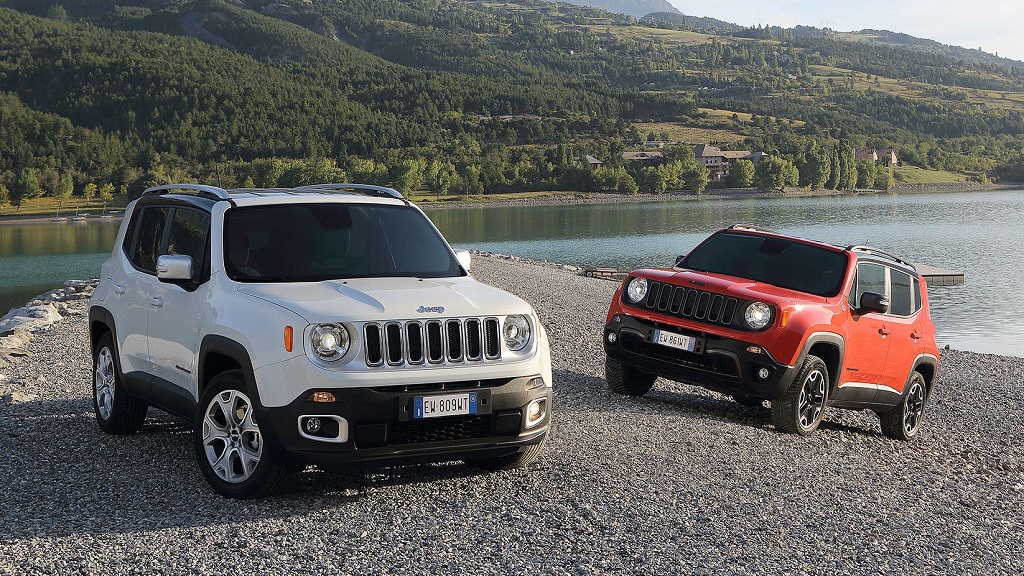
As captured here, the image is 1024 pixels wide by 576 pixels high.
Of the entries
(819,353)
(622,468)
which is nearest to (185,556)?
(622,468)

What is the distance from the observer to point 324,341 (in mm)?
6332

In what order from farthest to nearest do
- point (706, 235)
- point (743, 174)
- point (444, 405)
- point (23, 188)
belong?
1. point (743, 174)
2. point (23, 188)
3. point (706, 235)
4. point (444, 405)

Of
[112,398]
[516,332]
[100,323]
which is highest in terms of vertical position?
[516,332]

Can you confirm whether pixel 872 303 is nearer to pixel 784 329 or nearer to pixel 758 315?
pixel 784 329

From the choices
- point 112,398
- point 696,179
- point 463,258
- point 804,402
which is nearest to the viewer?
point 463,258

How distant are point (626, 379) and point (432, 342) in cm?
597

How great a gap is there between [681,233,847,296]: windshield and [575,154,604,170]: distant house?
173 m

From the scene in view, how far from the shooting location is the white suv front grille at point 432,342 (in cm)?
642

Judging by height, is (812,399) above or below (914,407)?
above

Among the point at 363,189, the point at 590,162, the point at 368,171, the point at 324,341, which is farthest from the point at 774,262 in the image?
the point at 590,162

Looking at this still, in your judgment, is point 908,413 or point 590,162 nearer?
point 908,413

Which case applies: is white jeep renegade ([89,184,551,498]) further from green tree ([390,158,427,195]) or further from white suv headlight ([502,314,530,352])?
green tree ([390,158,427,195])

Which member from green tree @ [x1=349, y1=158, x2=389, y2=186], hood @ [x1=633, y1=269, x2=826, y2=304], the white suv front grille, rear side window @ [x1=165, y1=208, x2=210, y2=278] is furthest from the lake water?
green tree @ [x1=349, y1=158, x2=389, y2=186]

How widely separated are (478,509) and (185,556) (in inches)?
77.0
